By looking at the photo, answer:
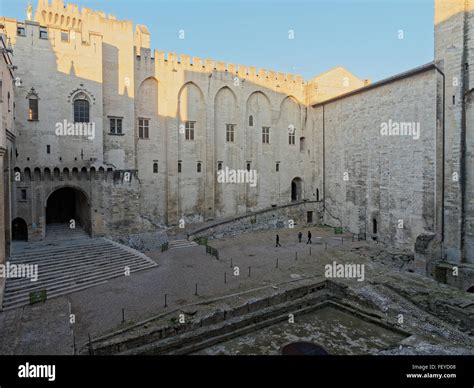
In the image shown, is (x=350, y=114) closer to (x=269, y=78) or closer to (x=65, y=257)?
(x=269, y=78)

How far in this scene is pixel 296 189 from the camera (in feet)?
130

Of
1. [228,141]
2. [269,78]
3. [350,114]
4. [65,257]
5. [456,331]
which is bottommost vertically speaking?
[456,331]

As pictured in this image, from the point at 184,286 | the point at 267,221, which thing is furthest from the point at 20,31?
the point at 267,221

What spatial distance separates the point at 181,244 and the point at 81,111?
11.9m

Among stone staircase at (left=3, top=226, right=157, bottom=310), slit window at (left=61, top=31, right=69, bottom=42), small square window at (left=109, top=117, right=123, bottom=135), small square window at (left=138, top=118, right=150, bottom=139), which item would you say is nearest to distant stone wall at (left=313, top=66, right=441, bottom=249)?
small square window at (left=138, top=118, right=150, bottom=139)

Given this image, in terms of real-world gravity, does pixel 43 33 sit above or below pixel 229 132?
above

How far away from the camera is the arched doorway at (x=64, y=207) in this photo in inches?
1059

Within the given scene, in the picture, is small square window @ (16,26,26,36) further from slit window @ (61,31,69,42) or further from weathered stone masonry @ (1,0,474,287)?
slit window @ (61,31,69,42)

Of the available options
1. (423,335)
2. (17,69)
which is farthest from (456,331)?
(17,69)

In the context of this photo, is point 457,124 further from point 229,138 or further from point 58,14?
point 58,14

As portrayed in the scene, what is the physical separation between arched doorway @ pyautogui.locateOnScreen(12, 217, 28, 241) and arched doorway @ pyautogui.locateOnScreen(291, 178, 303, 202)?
2566 cm

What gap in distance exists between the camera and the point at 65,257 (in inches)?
779

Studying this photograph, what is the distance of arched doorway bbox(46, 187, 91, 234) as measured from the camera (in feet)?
88.3

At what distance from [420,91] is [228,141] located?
55.5 ft
